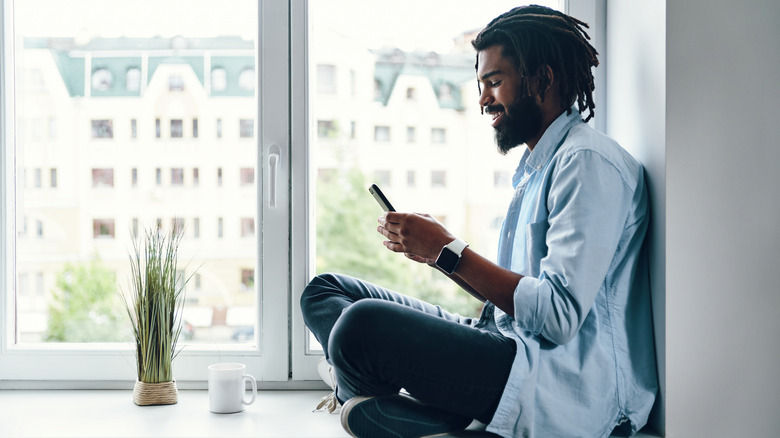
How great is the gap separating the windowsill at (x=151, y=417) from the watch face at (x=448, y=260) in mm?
307

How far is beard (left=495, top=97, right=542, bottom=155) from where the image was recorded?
142 centimetres

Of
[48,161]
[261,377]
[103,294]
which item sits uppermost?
[48,161]

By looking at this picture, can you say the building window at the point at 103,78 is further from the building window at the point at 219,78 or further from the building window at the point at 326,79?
the building window at the point at 326,79

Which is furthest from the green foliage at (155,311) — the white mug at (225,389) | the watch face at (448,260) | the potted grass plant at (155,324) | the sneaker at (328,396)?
the watch face at (448,260)

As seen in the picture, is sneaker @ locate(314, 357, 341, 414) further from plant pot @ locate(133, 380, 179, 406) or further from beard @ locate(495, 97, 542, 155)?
beard @ locate(495, 97, 542, 155)

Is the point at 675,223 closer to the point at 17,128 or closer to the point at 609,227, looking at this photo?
the point at 609,227

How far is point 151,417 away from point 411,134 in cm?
98

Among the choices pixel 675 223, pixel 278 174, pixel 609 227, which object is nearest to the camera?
pixel 609 227

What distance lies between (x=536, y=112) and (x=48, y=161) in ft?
4.29

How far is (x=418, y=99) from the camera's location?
1877 mm

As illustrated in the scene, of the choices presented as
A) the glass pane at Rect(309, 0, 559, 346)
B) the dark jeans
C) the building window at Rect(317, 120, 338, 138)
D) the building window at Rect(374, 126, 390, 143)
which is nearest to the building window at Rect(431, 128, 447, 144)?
the glass pane at Rect(309, 0, 559, 346)

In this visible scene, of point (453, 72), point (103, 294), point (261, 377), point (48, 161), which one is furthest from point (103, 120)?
point (453, 72)

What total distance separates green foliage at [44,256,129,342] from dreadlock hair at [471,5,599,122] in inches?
47.0

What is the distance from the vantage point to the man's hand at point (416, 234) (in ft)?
4.22
